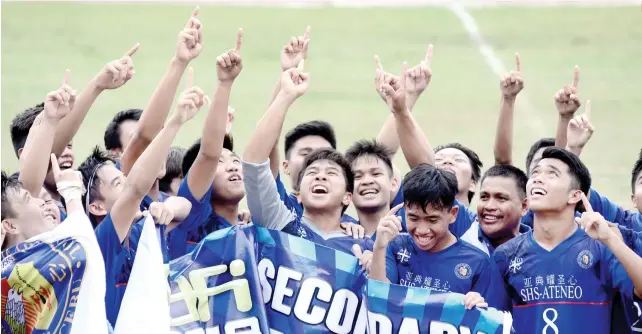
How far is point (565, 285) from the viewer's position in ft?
13.6

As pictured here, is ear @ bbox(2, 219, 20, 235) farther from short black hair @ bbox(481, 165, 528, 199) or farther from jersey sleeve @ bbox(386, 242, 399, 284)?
short black hair @ bbox(481, 165, 528, 199)

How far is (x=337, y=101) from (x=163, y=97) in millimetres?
6640

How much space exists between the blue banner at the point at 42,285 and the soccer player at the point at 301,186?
731mm

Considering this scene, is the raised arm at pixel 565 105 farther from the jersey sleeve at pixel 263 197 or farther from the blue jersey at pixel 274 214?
the jersey sleeve at pixel 263 197

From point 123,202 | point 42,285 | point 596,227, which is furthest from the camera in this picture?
point 123,202

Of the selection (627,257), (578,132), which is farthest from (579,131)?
(627,257)

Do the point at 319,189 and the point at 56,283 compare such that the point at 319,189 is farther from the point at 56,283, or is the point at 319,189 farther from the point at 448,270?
the point at 56,283

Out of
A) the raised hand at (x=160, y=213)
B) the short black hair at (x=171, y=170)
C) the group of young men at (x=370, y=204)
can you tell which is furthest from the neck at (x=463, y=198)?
the raised hand at (x=160, y=213)

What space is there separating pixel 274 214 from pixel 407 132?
0.72 m

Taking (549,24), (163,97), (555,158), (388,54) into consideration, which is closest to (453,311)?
(555,158)

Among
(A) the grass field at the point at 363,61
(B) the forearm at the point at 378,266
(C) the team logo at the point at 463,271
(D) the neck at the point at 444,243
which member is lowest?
(B) the forearm at the point at 378,266

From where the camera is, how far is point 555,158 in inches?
173

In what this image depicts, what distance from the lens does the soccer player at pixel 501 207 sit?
4641 mm

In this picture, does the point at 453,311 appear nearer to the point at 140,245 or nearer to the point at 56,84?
the point at 140,245
